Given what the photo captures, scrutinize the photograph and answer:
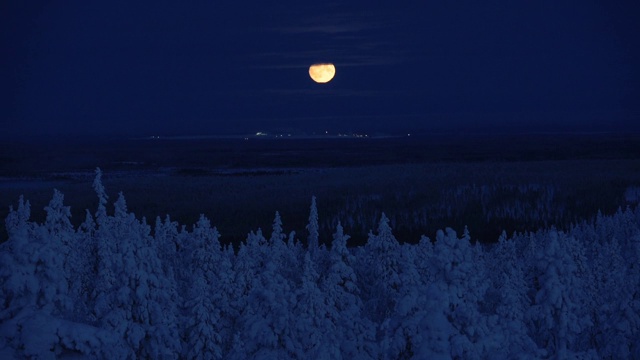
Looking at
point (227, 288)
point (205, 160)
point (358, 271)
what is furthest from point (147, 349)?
point (205, 160)

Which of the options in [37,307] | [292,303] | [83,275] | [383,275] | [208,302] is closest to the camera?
[37,307]

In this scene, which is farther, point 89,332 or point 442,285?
point 442,285

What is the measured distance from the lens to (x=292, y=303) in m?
A: 19.6

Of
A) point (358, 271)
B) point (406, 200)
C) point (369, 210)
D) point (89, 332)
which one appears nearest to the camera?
point (89, 332)

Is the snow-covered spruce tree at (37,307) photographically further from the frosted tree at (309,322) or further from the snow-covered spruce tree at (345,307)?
the snow-covered spruce tree at (345,307)

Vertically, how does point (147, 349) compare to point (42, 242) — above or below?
below

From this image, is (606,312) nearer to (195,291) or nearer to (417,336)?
(417,336)

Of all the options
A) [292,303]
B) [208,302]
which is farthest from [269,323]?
[208,302]

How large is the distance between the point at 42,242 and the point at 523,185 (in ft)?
257

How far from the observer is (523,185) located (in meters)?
86.3

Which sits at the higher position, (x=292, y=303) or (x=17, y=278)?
(x=17, y=278)

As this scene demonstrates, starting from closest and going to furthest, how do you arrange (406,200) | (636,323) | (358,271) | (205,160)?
(636,323) → (358,271) → (406,200) → (205,160)

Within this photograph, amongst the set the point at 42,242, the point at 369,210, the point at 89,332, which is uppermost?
the point at 42,242

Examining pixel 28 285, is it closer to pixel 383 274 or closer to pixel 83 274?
pixel 83 274
